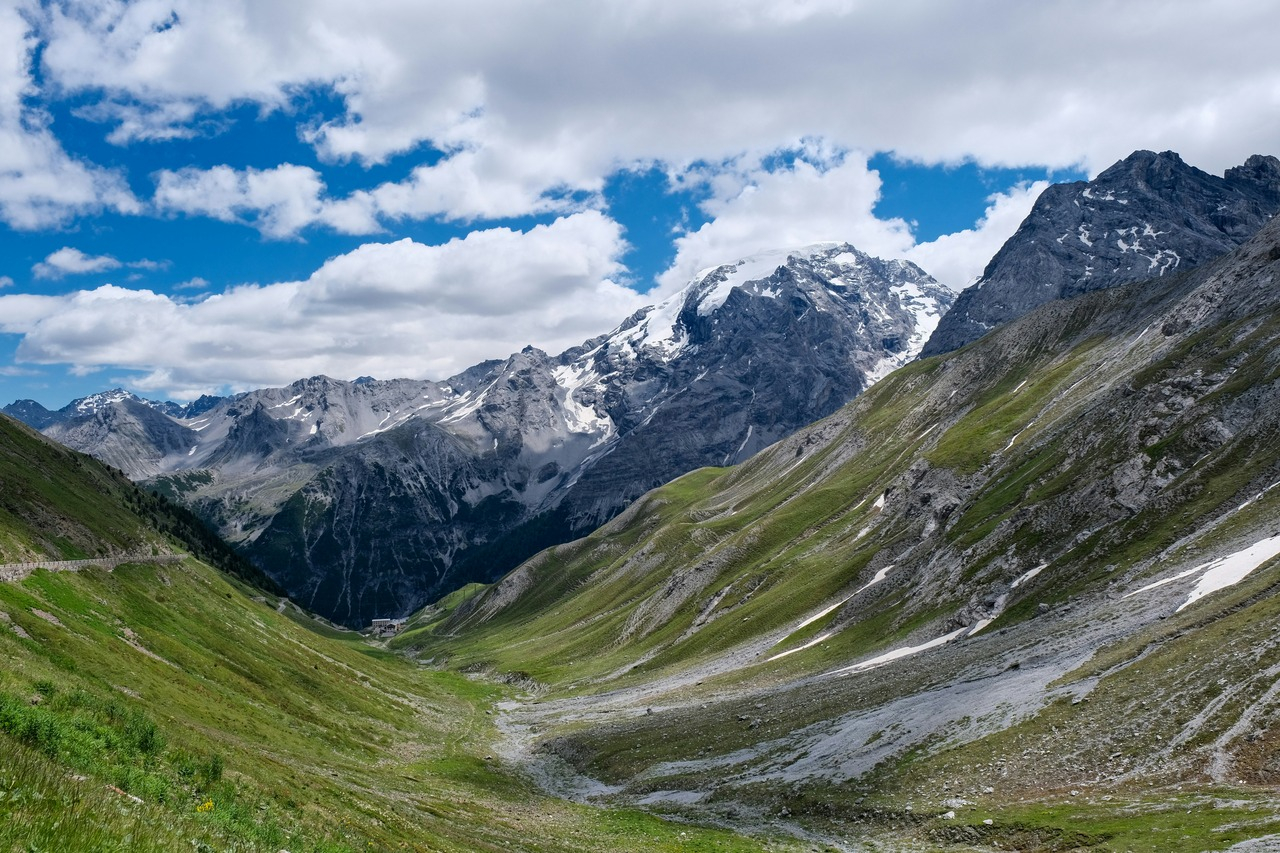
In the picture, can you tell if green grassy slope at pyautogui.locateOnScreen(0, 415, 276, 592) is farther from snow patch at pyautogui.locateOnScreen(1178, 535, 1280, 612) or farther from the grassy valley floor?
snow patch at pyautogui.locateOnScreen(1178, 535, 1280, 612)

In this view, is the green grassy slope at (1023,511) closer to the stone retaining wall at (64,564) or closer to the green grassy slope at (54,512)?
the stone retaining wall at (64,564)

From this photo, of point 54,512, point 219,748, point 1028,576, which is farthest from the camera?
point 1028,576

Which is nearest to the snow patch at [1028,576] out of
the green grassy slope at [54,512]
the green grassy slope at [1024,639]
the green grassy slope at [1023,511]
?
the green grassy slope at [1023,511]

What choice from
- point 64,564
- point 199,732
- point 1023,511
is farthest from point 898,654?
point 64,564

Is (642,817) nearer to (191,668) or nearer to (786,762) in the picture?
(786,762)

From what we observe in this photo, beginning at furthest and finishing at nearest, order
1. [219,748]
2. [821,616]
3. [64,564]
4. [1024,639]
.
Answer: [821,616] → [1024,639] → [64,564] → [219,748]

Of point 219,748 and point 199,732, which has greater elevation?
point 199,732

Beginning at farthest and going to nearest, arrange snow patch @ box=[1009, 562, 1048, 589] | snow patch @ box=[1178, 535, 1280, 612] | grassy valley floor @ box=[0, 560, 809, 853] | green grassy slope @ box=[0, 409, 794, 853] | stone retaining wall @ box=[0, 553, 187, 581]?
snow patch @ box=[1009, 562, 1048, 589], snow patch @ box=[1178, 535, 1280, 612], stone retaining wall @ box=[0, 553, 187, 581], green grassy slope @ box=[0, 409, 794, 853], grassy valley floor @ box=[0, 560, 809, 853]

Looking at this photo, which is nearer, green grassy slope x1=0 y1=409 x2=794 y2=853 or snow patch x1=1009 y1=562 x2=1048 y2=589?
green grassy slope x1=0 y1=409 x2=794 y2=853

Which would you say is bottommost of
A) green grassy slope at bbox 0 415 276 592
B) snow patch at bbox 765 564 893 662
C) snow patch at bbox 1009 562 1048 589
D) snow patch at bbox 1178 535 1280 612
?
snow patch at bbox 765 564 893 662

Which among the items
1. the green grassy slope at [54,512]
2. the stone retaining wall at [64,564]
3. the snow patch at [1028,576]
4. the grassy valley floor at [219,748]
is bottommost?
the snow patch at [1028,576]

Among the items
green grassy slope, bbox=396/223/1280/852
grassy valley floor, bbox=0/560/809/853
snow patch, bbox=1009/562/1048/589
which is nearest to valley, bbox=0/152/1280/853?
grassy valley floor, bbox=0/560/809/853

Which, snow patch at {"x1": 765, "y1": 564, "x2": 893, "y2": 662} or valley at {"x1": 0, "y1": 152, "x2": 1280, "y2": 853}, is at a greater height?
valley at {"x1": 0, "y1": 152, "x2": 1280, "y2": 853}

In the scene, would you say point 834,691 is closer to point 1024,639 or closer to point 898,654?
point 898,654
